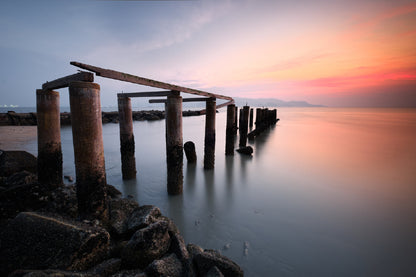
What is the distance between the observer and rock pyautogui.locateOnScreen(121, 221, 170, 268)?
2.37 m

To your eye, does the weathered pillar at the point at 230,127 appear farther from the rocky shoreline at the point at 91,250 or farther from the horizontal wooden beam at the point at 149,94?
the rocky shoreline at the point at 91,250

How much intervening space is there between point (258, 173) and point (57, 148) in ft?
24.1

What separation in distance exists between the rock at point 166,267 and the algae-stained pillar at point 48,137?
4.00 m

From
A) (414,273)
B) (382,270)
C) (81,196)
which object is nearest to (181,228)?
(81,196)

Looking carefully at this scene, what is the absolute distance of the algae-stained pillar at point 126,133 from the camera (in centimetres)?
596

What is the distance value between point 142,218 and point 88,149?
4.87ft

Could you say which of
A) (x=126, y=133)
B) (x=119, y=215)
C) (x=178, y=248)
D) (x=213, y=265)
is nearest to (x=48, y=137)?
(x=126, y=133)

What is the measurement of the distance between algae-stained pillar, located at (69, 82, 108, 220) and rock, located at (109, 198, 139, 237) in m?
0.18

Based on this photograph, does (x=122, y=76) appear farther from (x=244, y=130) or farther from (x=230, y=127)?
(x=244, y=130)

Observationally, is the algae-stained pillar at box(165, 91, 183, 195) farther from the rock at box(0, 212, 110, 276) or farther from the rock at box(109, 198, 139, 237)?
the rock at box(0, 212, 110, 276)

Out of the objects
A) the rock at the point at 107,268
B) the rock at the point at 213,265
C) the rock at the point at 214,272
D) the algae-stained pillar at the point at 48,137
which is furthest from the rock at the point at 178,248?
the algae-stained pillar at the point at 48,137

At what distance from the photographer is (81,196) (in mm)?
3174

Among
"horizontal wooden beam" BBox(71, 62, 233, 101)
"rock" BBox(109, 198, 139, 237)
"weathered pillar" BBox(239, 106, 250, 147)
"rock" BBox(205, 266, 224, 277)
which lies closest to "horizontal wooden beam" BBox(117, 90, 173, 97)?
"horizontal wooden beam" BBox(71, 62, 233, 101)

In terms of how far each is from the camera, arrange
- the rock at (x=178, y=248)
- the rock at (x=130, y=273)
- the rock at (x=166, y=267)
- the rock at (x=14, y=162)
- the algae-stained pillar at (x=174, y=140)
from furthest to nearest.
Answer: the rock at (x=14, y=162), the algae-stained pillar at (x=174, y=140), the rock at (x=178, y=248), the rock at (x=166, y=267), the rock at (x=130, y=273)
